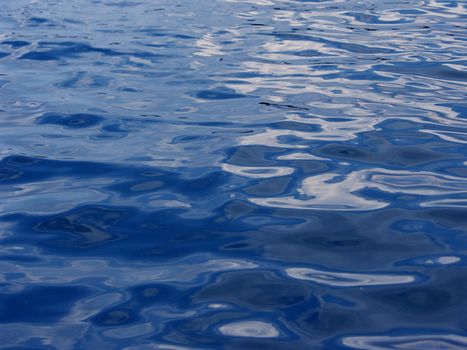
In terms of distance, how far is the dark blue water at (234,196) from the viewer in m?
2.96

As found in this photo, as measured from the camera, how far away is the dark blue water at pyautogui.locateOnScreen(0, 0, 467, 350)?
2.96 metres

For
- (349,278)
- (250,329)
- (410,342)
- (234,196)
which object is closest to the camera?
(410,342)

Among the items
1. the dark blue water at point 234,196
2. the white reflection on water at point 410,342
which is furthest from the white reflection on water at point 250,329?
the white reflection on water at point 410,342

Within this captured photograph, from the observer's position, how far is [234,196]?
13.8 feet

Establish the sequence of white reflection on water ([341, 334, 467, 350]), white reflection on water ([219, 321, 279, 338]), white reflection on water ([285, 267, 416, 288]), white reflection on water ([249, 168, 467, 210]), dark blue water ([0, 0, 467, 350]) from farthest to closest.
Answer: white reflection on water ([249, 168, 467, 210]) < white reflection on water ([285, 267, 416, 288]) < dark blue water ([0, 0, 467, 350]) < white reflection on water ([219, 321, 279, 338]) < white reflection on water ([341, 334, 467, 350])

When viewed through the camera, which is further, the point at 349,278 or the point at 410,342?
the point at 349,278

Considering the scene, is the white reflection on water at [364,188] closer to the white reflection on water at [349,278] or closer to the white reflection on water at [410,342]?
the white reflection on water at [349,278]

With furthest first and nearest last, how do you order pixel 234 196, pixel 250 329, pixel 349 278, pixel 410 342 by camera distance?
pixel 234 196 < pixel 349 278 < pixel 250 329 < pixel 410 342

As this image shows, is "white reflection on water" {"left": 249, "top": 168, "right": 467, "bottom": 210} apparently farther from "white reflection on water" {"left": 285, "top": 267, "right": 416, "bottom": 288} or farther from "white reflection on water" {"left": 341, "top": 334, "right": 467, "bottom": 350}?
"white reflection on water" {"left": 341, "top": 334, "right": 467, "bottom": 350}

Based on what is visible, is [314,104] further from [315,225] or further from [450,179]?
[315,225]

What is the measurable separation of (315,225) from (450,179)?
3.66 feet

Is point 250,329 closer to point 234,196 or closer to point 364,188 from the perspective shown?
point 234,196

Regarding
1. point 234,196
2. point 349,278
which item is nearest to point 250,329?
point 349,278

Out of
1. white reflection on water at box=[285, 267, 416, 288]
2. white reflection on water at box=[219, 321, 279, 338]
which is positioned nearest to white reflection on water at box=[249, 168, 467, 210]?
white reflection on water at box=[285, 267, 416, 288]
